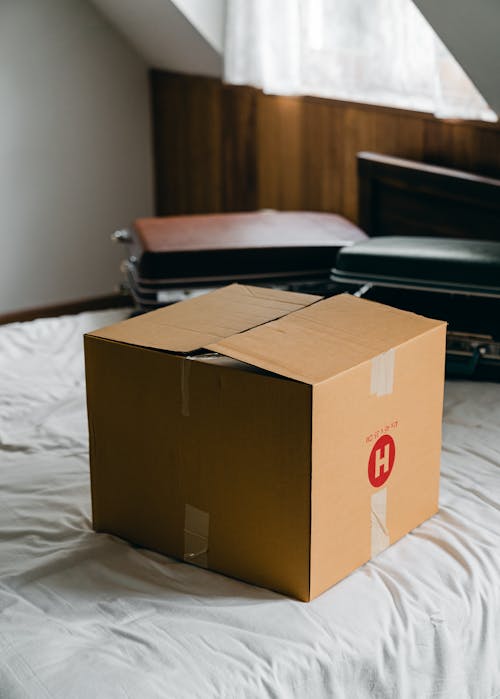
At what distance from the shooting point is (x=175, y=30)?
313 centimetres

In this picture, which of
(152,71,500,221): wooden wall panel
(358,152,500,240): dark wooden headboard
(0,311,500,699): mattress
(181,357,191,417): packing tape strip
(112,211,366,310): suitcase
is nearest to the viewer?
(0,311,500,699): mattress

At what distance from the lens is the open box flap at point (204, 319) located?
1167 millimetres

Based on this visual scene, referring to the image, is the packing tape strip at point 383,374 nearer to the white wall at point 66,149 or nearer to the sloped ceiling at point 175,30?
the sloped ceiling at point 175,30

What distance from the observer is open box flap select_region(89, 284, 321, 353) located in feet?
3.83

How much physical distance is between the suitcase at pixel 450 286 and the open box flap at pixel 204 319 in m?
0.53

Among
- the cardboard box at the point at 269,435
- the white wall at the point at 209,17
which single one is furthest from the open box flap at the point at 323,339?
the white wall at the point at 209,17

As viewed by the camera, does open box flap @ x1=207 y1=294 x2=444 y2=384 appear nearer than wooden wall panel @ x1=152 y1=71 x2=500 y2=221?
Yes

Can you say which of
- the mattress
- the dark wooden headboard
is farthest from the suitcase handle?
the dark wooden headboard

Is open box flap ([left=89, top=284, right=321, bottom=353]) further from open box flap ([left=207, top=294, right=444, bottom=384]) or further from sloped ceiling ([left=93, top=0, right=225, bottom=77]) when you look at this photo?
sloped ceiling ([left=93, top=0, right=225, bottom=77])

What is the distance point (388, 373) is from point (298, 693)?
15.3 inches

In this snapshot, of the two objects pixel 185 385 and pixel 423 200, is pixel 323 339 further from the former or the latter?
pixel 423 200

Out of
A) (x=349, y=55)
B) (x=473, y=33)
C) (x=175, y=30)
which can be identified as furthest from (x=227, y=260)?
(x=175, y=30)

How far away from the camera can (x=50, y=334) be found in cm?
220

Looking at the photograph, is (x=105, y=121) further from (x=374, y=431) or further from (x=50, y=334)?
(x=374, y=431)
